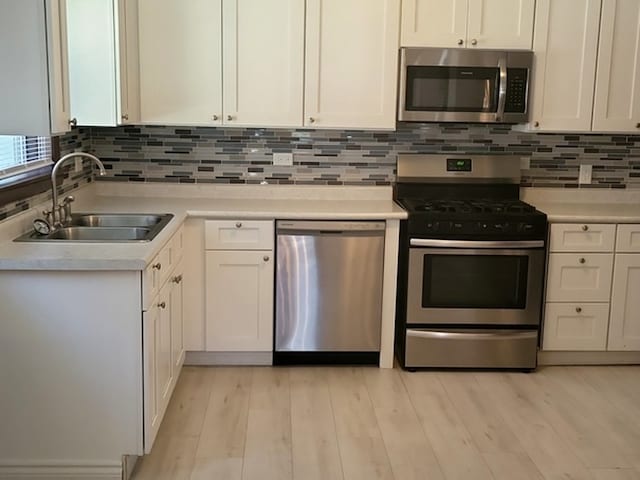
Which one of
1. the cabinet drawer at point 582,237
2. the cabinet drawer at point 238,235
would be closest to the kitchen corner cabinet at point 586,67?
the cabinet drawer at point 582,237

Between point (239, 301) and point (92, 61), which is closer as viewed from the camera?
point (92, 61)

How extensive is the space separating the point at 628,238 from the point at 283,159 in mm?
1992

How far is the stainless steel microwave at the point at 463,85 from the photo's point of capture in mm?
3902

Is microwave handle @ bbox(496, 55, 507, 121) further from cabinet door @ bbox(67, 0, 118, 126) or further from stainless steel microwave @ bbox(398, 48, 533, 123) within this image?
cabinet door @ bbox(67, 0, 118, 126)

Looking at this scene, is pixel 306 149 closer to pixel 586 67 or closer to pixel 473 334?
pixel 473 334

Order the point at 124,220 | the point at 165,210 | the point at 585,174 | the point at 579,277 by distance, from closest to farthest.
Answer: the point at 124,220 → the point at 165,210 → the point at 579,277 → the point at 585,174

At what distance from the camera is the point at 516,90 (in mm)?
3953

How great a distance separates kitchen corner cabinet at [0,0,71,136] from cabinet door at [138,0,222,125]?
46.5 inches

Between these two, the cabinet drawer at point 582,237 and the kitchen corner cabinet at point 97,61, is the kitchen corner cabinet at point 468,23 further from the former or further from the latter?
the kitchen corner cabinet at point 97,61

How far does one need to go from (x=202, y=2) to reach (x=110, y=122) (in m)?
0.80

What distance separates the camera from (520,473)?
2.91 metres

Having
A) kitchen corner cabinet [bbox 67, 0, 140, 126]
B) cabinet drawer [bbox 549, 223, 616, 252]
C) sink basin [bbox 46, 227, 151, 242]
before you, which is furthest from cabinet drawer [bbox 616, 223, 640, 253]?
kitchen corner cabinet [bbox 67, 0, 140, 126]

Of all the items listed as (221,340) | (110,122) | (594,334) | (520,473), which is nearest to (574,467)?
(520,473)

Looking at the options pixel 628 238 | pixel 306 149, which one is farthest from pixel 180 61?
pixel 628 238
